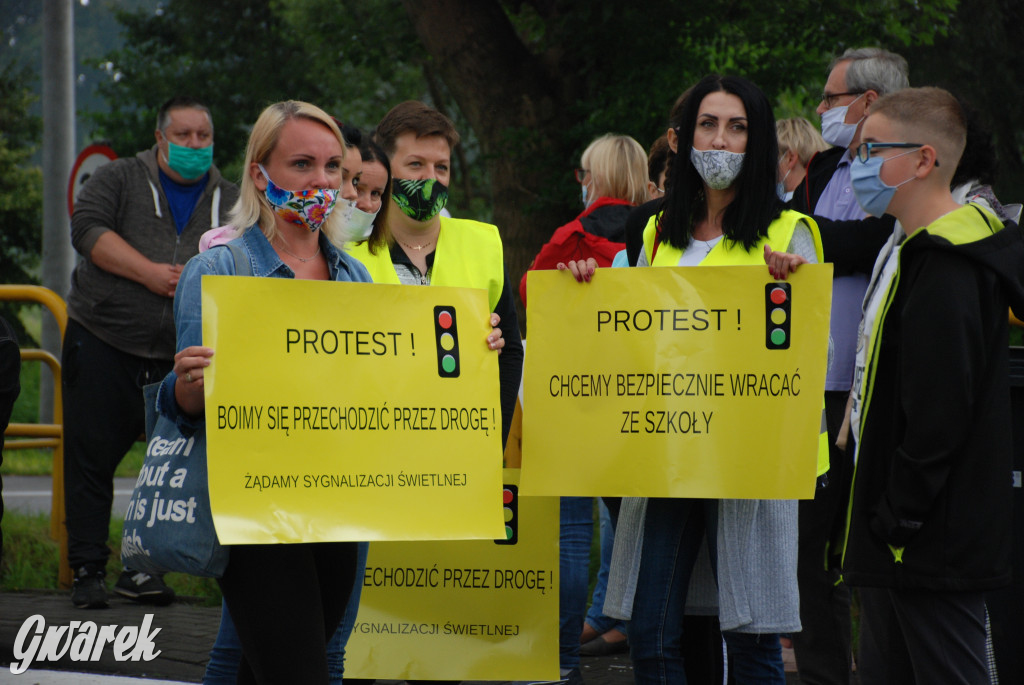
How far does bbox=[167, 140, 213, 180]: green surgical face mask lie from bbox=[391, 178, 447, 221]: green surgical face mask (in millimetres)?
2340

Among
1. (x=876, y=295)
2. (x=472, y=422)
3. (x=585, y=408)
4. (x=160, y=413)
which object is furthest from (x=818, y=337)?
(x=160, y=413)

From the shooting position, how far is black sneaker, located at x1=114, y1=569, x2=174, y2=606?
21.1 feet

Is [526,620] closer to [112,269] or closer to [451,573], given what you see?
[451,573]

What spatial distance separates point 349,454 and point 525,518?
1.40 metres

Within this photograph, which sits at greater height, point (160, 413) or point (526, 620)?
point (160, 413)

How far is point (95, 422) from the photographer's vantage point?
638 centimetres

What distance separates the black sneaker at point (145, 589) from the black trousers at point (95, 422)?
0.62 ft

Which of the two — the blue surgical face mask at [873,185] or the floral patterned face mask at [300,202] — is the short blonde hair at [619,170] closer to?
the blue surgical face mask at [873,185]

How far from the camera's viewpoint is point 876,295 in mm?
3854

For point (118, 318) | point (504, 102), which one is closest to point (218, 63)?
point (504, 102)

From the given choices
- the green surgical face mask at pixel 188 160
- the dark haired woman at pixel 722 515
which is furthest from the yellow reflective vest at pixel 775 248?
the green surgical face mask at pixel 188 160

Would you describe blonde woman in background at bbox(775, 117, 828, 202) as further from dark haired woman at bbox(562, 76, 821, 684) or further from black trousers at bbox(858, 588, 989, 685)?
black trousers at bbox(858, 588, 989, 685)

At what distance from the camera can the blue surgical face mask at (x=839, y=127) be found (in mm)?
5035

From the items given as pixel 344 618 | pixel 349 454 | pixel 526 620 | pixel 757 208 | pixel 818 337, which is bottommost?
pixel 526 620
